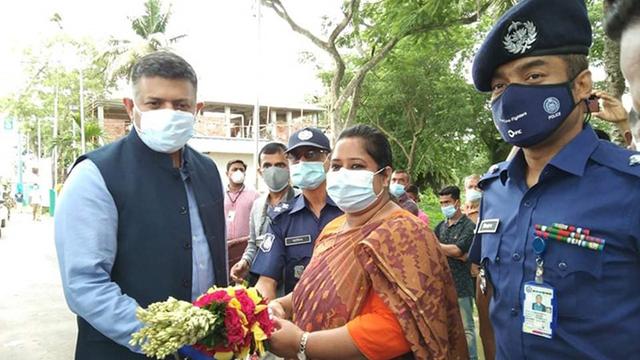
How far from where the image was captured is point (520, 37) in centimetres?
163

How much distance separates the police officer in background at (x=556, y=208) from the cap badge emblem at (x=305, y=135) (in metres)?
1.78

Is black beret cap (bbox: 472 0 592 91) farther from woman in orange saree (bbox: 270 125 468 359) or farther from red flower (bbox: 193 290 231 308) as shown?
red flower (bbox: 193 290 231 308)

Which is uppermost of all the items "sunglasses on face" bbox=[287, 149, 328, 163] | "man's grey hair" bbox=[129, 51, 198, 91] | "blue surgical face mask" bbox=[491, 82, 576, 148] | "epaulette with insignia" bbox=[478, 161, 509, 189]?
"man's grey hair" bbox=[129, 51, 198, 91]

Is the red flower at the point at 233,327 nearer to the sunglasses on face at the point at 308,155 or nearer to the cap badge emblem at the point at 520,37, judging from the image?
the cap badge emblem at the point at 520,37

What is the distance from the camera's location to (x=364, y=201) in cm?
233

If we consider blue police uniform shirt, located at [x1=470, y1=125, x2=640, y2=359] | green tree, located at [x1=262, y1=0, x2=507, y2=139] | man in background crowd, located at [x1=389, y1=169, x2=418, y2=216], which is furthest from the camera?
→ green tree, located at [x1=262, y1=0, x2=507, y2=139]

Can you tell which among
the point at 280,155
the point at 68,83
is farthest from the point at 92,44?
the point at 280,155

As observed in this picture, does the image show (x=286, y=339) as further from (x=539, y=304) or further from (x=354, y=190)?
(x=539, y=304)

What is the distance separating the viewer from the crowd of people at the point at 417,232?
4.75 feet

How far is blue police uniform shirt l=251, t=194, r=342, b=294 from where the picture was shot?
9.94 ft

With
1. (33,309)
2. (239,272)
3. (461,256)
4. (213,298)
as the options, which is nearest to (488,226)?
(213,298)

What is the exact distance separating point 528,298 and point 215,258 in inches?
52.6

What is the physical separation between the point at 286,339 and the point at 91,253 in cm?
81

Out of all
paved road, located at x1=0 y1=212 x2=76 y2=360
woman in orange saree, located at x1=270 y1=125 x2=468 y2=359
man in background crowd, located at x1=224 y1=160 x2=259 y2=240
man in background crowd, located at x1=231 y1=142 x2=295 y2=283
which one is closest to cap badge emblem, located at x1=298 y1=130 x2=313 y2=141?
man in background crowd, located at x1=231 y1=142 x2=295 y2=283
